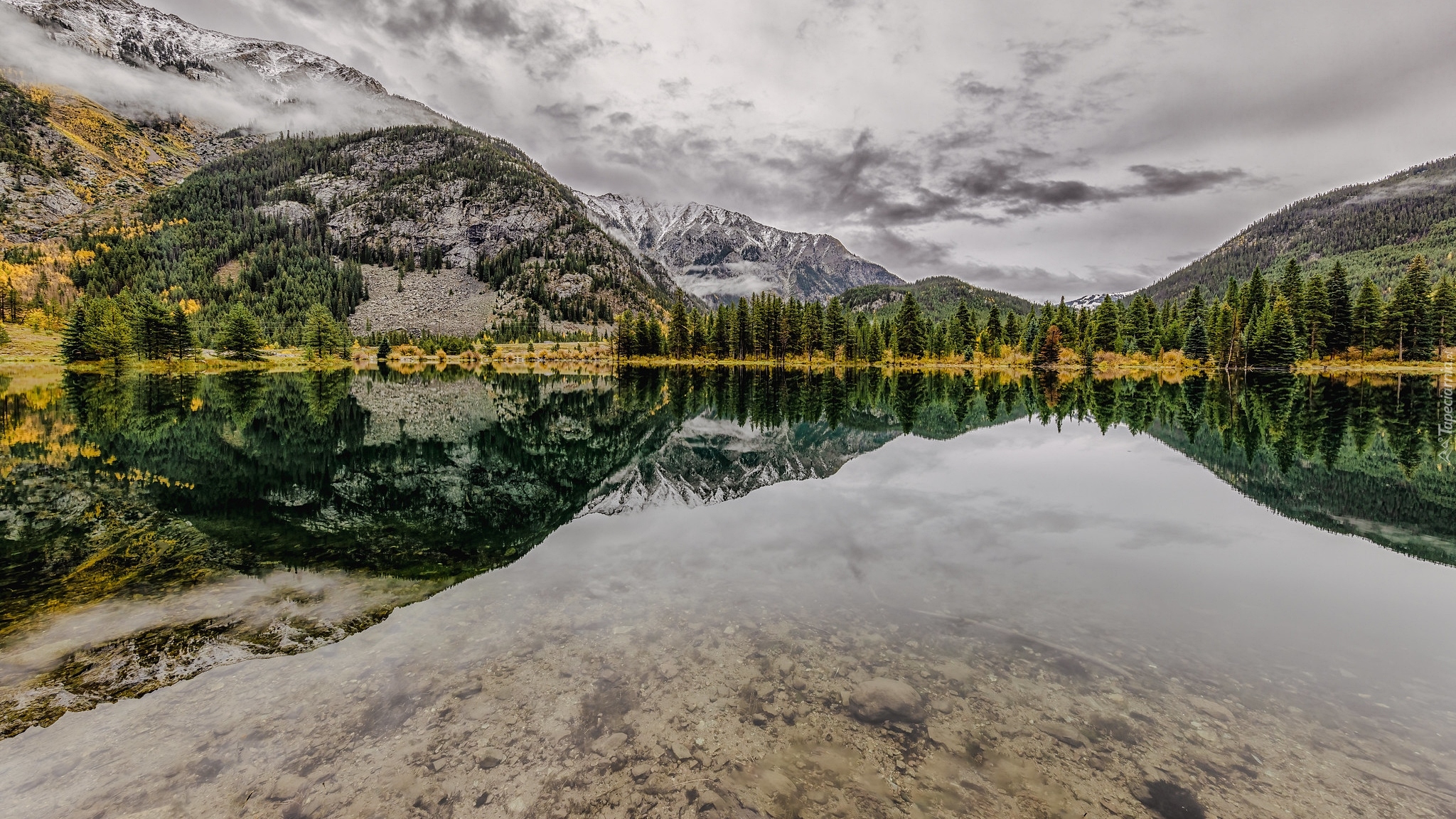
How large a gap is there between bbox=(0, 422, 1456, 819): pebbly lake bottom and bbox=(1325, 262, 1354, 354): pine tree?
11062 centimetres

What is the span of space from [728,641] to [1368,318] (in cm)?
12771

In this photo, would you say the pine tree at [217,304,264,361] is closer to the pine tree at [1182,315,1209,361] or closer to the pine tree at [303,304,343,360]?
the pine tree at [303,304,343,360]

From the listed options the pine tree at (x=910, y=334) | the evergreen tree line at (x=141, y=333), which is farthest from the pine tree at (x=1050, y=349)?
the evergreen tree line at (x=141, y=333)

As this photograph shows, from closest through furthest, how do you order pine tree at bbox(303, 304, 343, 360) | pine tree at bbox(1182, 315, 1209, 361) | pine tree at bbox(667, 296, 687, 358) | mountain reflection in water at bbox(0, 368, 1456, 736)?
mountain reflection in water at bbox(0, 368, 1456, 736), pine tree at bbox(1182, 315, 1209, 361), pine tree at bbox(667, 296, 687, 358), pine tree at bbox(303, 304, 343, 360)

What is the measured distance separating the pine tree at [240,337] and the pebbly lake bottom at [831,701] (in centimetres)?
15106

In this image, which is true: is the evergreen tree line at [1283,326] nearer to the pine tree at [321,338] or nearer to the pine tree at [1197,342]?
the pine tree at [1197,342]

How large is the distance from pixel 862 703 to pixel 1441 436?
125 feet

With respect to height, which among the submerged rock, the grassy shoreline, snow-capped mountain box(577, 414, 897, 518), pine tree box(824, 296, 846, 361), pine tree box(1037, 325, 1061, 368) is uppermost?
Answer: pine tree box(824, 296, 846, 361)

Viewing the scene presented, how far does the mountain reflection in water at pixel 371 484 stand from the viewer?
9.05 m

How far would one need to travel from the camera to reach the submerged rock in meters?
6.68

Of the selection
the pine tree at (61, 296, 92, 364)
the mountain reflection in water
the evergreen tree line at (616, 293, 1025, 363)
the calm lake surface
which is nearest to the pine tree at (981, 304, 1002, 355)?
the evergreen tree line at (616, 293, 1025, 363)

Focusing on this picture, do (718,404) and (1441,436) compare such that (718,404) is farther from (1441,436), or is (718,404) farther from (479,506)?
(1441,436)

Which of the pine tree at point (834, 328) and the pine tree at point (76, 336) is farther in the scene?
the pine tree at point (834, 328)

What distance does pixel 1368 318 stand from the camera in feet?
284
